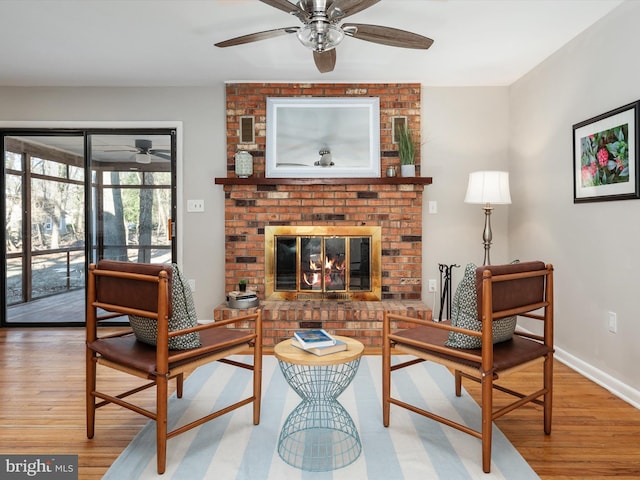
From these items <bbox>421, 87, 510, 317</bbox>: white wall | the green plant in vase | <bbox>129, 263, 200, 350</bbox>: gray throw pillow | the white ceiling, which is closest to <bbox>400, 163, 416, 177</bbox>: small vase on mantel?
the green plant in vase

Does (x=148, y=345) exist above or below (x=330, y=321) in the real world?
above

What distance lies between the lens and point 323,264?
3.97 metres

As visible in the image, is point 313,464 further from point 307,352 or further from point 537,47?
point 537,47

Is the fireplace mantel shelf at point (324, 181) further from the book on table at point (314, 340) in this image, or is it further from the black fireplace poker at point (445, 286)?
the book on table at point (314, 340)

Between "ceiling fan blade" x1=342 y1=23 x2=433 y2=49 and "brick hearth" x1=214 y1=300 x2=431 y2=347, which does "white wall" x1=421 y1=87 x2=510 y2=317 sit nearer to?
"brick hearth" x1=214 y1=300 x2=431 y2=347

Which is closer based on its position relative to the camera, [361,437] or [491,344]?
[491,344]

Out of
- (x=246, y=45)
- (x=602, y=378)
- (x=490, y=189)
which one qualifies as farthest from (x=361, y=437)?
(x=246, y=45)

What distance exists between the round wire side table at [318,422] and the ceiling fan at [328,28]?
59.7 inches

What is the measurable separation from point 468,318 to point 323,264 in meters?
2.22

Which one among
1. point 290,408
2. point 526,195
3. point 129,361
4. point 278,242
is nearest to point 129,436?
point 129,361

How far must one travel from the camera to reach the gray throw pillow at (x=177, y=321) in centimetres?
185

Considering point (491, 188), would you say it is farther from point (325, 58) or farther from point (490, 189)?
point (325, 58)

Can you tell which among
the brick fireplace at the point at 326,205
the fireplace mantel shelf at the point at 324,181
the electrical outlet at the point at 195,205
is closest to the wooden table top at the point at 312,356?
the brick fireplace at the point at 326,205

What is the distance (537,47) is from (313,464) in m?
3.22
